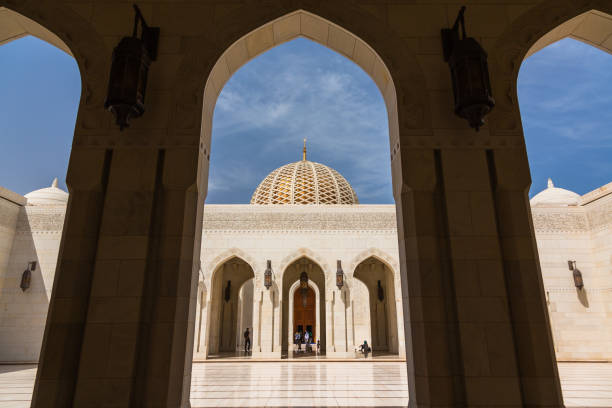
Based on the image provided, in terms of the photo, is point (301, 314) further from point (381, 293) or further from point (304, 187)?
point (304, 187)

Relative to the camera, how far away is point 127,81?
2752 mm

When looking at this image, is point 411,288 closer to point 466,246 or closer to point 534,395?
point 466,246

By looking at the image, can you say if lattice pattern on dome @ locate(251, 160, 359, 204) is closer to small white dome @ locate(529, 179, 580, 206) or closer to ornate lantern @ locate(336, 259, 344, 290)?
ornate lantern @ locate(336, 259, 344, 290)

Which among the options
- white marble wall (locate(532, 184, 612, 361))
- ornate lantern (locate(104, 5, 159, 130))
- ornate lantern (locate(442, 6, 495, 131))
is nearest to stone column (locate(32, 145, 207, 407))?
ornate lantern (locate(104, 5, 159, 130))

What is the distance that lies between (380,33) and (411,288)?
7.04 feet

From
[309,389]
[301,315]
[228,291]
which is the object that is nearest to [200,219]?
[309,389]

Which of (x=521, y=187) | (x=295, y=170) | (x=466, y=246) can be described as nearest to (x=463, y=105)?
(x=521, y=187)

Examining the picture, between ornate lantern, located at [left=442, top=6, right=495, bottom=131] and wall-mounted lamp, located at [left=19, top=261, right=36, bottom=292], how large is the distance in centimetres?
1143

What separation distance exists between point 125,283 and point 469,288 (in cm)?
243

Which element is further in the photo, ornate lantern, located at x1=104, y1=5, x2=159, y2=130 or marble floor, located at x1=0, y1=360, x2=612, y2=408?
marble floor, located at x1=0, y1=360, x2=612, y2=408

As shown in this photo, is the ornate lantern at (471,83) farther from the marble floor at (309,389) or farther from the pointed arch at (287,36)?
the marble floor at (309,389)

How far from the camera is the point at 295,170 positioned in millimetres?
17031

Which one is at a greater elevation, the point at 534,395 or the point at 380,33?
the point at 380,33

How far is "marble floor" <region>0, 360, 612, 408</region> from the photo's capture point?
412 centimetres
